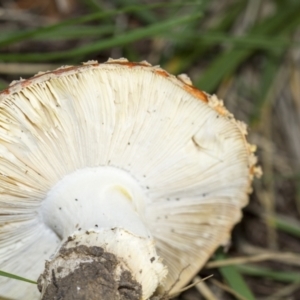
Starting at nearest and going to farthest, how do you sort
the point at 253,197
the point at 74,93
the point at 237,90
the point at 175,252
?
1. the point at 74,93
2. the point at 175,252
3. the point at 253,197
4. the point at 237,90

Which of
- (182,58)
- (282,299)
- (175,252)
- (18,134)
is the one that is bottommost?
(282,299)

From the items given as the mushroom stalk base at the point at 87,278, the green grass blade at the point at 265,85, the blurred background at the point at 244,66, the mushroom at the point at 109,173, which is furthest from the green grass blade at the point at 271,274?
the mushroom stalk base at the point at 87,278

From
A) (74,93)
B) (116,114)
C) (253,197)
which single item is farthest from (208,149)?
(253,197)

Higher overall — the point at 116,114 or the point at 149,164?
the point at 116,114

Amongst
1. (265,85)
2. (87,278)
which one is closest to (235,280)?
(87,278)

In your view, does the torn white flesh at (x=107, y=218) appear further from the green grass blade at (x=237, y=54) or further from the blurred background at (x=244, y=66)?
the green grass blade at (x=237, y=54)

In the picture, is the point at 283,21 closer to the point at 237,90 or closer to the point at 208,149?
the point at 237,90

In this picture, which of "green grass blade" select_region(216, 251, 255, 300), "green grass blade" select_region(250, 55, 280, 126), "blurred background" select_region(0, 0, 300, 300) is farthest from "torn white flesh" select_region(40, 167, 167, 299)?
"green grass blade" select_region(250, 55, 280, 126)
